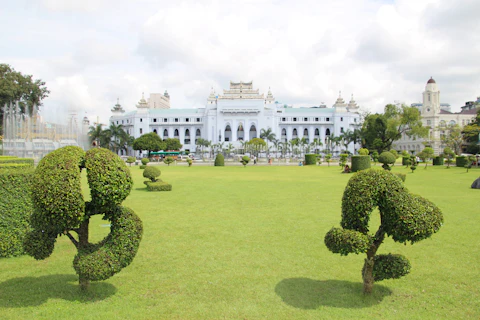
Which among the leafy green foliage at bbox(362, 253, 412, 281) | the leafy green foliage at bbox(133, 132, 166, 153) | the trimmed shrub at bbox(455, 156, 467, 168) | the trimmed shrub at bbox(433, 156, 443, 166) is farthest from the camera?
the leafy green foliage at bbox(133, 132, 166, 153)

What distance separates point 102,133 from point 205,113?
26.3 metres

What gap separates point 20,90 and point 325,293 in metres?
42.7

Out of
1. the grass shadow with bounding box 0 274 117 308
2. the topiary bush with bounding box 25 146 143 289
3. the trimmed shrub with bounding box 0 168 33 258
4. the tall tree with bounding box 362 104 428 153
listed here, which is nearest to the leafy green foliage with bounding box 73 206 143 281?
the topiary bush with bounding box 25 146 143 289

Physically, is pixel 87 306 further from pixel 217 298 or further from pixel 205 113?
pixel 205 113

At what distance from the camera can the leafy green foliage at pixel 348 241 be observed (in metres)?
4.49

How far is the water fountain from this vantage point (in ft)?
106

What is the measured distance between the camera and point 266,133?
7419 centimetres

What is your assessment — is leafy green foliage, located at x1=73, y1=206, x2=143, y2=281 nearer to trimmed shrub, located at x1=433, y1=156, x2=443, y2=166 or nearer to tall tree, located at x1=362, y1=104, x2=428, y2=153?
trimmed shrub, located at x1=433, y1=156, x2=443, y2=166

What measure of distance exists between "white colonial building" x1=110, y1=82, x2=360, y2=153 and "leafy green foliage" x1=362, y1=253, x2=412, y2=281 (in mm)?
75370

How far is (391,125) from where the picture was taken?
53.7 m

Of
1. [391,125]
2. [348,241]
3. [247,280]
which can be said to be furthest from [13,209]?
[391,125]

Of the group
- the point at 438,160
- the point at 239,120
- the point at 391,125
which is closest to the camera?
the point at 438,160

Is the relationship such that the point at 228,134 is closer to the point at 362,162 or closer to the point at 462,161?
the point at 462,161

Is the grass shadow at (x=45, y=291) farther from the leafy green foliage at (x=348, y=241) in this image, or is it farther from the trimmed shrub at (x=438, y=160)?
the trimmed shrub at (x=438, y=160)
